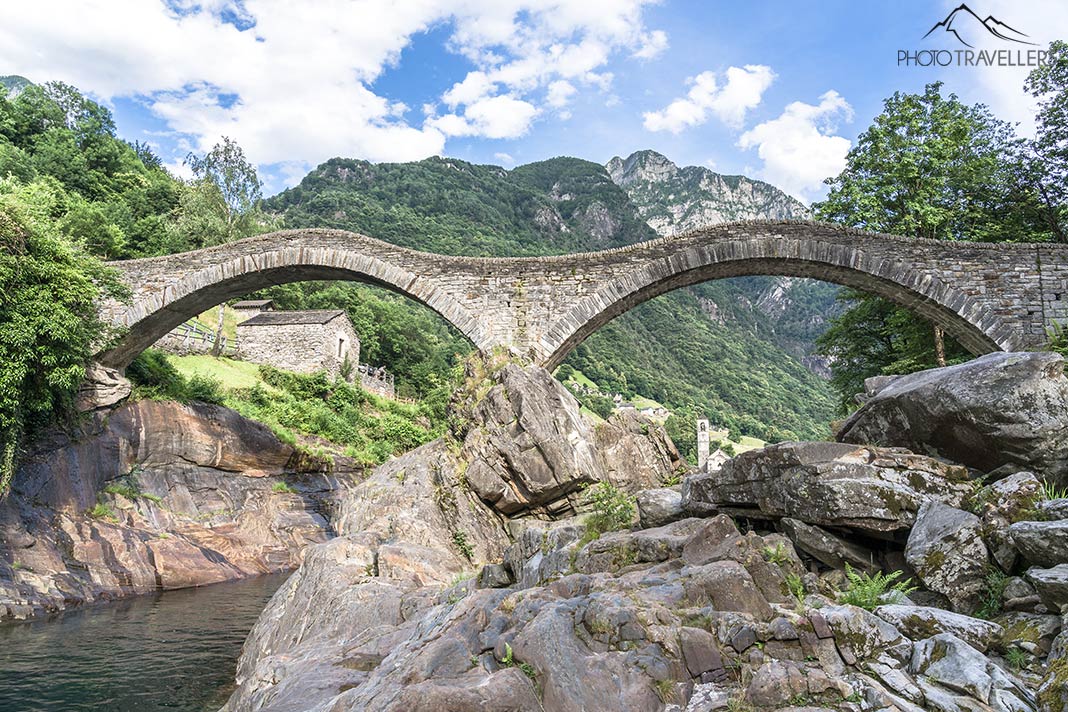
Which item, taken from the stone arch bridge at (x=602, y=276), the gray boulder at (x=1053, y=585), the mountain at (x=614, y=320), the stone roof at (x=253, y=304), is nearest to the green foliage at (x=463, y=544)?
the stone arch bridge at (x=602, y=276)

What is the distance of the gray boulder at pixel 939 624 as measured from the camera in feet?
15.2

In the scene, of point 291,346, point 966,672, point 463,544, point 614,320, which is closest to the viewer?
point 966,672

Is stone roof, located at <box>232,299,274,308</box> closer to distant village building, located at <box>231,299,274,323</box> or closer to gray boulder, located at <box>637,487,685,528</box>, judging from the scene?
distant village building, located at <box>231,299,274,323</box>

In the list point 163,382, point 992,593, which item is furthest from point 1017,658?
point 163,382

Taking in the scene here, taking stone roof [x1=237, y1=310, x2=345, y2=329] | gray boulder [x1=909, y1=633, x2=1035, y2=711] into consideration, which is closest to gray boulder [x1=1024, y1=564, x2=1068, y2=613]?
gray boulder [x1=909, y1=633, x2=1035, y2=711]

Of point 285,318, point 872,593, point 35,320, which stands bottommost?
point 872,593

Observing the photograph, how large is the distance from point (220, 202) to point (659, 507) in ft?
158

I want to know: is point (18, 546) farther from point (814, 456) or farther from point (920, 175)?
point (920, 175)

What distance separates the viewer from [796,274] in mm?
17812

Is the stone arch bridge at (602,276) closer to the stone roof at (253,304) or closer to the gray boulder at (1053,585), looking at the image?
the gray boulder at (1053,585)

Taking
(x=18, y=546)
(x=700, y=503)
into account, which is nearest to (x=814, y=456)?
(x=700, y=503)

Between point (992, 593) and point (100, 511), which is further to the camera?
point (100, 511)

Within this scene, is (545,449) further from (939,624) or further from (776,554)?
(939,624)

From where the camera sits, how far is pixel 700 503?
818cm
